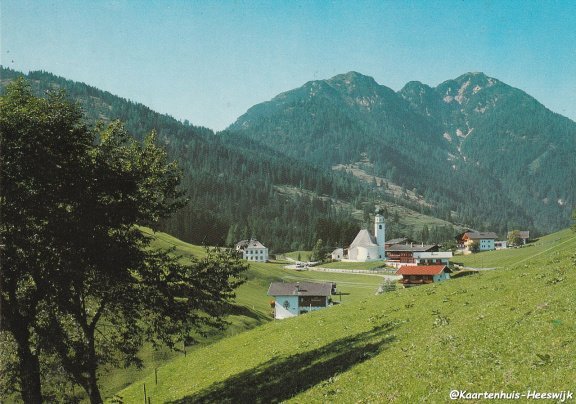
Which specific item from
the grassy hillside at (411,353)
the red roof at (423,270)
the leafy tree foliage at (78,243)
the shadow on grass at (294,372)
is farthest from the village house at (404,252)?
the leafy tree foliage at (78,243)

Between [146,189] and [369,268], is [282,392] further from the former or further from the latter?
[369,268]

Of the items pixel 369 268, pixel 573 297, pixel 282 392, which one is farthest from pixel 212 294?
pixel 369 268

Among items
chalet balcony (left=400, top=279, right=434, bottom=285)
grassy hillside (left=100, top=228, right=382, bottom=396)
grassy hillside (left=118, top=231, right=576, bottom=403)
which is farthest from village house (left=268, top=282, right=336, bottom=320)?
grassy hillside (left=118, top=231, right=576, bottom=403)

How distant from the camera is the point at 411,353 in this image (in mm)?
19172

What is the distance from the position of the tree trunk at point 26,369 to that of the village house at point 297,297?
234 feet

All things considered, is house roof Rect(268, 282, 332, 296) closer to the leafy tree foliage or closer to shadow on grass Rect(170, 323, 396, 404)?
shadow on grass Rect(170, 323, 396, 404)

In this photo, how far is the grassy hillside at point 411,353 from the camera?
14266 mm

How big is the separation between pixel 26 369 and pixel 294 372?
42.2 feet

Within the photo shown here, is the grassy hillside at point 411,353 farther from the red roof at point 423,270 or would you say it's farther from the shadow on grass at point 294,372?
the red roof at point 423,270

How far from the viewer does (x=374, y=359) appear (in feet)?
66.8

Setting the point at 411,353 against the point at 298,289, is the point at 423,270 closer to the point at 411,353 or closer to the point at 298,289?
Result: the point at 298,289

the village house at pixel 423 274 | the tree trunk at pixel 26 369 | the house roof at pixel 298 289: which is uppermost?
the tree trunk at pixel 26 369

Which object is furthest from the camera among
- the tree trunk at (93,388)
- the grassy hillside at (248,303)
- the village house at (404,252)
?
the village house at (404,252)

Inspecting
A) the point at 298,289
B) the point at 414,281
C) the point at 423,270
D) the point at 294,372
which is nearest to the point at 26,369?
the point at 294,372
